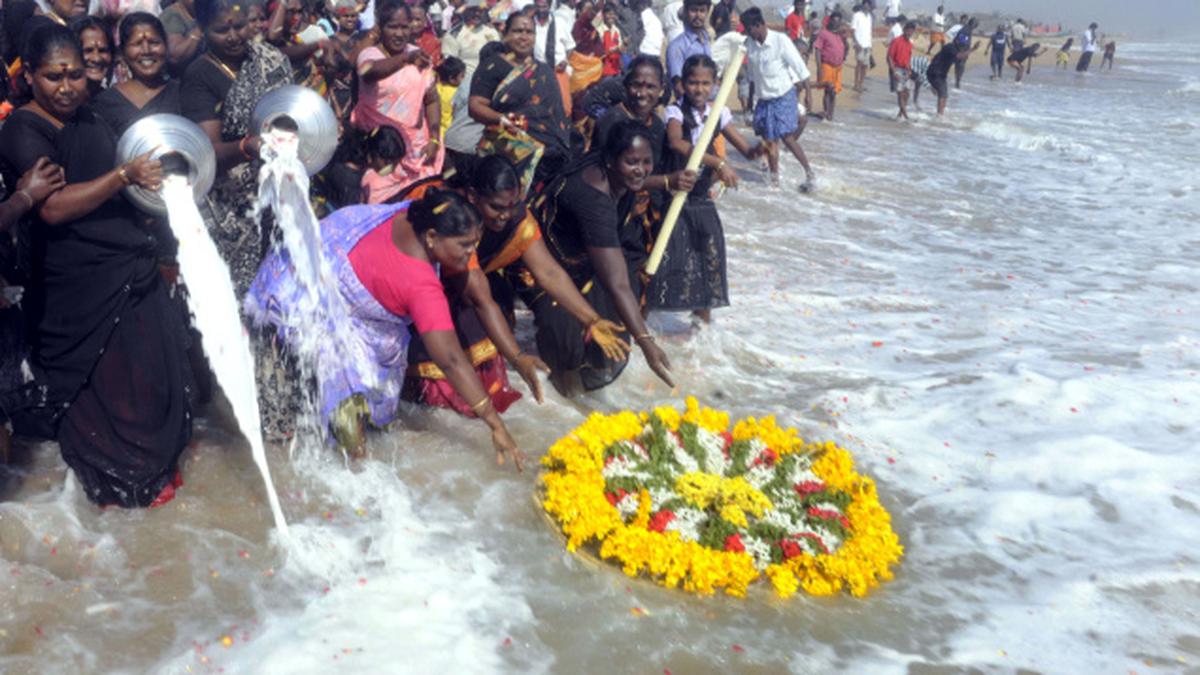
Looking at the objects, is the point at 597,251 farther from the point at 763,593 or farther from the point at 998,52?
A: the point at 998,52

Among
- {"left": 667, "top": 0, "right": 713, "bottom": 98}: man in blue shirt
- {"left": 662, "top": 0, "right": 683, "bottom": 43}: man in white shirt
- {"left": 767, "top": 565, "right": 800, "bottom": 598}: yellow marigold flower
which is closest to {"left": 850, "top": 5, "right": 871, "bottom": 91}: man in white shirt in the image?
{"left": 662, "top": 0, "right": 683, "bottom": 43}: man in white shirt

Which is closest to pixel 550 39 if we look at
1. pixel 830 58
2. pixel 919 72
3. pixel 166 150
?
pixel 166 150

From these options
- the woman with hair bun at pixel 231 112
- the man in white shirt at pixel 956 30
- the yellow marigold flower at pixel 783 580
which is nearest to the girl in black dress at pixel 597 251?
the yellow marigold flower at pixel 783 580

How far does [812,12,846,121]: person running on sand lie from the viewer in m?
16.5

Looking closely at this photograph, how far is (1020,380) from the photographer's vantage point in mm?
6016

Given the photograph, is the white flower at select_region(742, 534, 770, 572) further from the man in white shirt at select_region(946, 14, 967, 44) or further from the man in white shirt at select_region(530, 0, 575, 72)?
the man in white shirt at select_region(946, 14, 967, 44)

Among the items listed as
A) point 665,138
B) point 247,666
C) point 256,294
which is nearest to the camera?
point 247,666

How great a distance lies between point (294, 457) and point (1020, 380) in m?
4.16

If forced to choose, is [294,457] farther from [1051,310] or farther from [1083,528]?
[1051,310]

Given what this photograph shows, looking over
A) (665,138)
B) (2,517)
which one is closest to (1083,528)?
(665,138)

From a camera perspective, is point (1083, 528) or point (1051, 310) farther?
point (1051, 310)

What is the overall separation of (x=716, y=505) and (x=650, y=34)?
33.3 feet

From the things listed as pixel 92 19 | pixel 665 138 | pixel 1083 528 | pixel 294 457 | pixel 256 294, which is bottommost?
pixel 1083 528

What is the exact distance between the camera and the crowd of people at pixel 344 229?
3.65 metres
